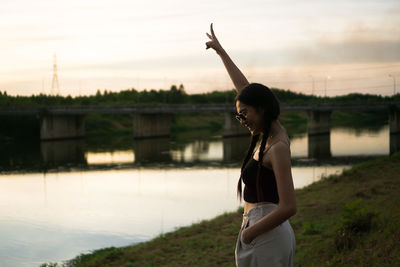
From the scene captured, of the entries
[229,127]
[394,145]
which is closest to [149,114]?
[229,127]

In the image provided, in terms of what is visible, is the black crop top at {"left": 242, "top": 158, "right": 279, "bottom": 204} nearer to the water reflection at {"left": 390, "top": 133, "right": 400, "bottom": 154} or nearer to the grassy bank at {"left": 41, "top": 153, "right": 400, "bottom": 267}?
the grassy bank at {"left": 41, "top": 153, "right": 400, "bottom": 267}

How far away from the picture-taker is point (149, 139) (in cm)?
7762

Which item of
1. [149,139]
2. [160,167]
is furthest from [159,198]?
[149,139]

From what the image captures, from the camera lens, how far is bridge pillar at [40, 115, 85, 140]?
76062mm

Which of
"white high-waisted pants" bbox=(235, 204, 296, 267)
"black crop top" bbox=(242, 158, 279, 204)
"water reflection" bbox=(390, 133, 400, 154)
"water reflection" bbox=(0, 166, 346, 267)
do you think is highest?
"black crop top" bbox=(242, 158, 279, 204)

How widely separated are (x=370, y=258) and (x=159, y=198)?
18.3m

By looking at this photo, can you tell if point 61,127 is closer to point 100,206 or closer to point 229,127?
point 229,127

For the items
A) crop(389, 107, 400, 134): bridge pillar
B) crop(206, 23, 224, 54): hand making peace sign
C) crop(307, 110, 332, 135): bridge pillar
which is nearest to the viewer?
crop(206, 23, 224, 54): hand making peace sign

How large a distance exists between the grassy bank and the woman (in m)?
4.46

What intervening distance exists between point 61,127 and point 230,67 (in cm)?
7838

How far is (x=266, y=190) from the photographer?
121 inches

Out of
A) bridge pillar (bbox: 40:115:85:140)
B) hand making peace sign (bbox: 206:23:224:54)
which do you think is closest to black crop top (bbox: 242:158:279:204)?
hand making peace sign (bbox: 206:23:224:54)

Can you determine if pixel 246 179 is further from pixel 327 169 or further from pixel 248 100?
pixel 327 169

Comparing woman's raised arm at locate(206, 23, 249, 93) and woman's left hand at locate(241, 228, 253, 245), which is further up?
woman's raised arm at locate(206, 23, 249, 93)
